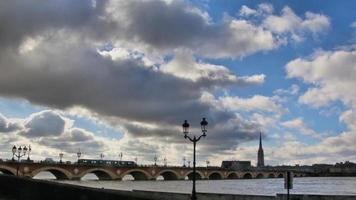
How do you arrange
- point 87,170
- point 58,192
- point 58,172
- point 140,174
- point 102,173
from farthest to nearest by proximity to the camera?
1. point 140,174
2. point 102,173
3. point 87,170
4. point 58,172
5. point 58,192

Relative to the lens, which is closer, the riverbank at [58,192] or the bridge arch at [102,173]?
the riverbank at [58,192]

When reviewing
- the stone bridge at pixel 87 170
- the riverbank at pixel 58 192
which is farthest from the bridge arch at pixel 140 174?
the riverbank at pixel 58 192

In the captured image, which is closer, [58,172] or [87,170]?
[58,172]

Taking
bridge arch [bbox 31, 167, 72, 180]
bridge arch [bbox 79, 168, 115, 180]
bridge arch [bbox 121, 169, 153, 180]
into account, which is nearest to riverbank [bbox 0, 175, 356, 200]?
bridge arch [bbox 31, 167, 72, 180]

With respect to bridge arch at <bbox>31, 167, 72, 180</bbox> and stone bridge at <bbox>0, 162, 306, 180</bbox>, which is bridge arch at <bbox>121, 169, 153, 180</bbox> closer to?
stone bridge at <bbox>0, 162, 306, 180</bbox>

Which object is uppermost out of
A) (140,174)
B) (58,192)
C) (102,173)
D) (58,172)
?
(58,192)

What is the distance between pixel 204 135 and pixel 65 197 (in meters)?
11.3

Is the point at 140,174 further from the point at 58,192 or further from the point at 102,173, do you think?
the point at 58,192

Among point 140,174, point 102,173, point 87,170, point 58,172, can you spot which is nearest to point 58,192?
point 58,172

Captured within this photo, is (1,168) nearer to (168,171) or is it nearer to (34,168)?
(34,168)

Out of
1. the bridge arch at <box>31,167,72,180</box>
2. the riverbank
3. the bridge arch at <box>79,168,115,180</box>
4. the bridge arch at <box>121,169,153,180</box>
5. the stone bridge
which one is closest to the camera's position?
the riverbank

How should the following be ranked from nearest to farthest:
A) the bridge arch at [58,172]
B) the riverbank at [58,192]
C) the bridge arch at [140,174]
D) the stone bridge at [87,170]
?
the riverbank at [58,192]
the stone bridge at [87,170]
the bridge arch at [58,172]
the bridge arch at [140,174]

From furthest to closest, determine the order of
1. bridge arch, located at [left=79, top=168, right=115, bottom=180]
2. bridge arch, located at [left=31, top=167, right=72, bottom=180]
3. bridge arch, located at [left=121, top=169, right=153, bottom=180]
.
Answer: bridge arch, located at [left=121, top=169, right=153, bottom=180] < bridge arch, located at [left=79, top=168, right=115, bottom=180] < bridge arch, located at [left=31, top=167, right=72, bottom=180]

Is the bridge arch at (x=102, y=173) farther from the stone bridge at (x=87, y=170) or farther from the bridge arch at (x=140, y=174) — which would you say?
the bridge arch at (x=140, y=174)
